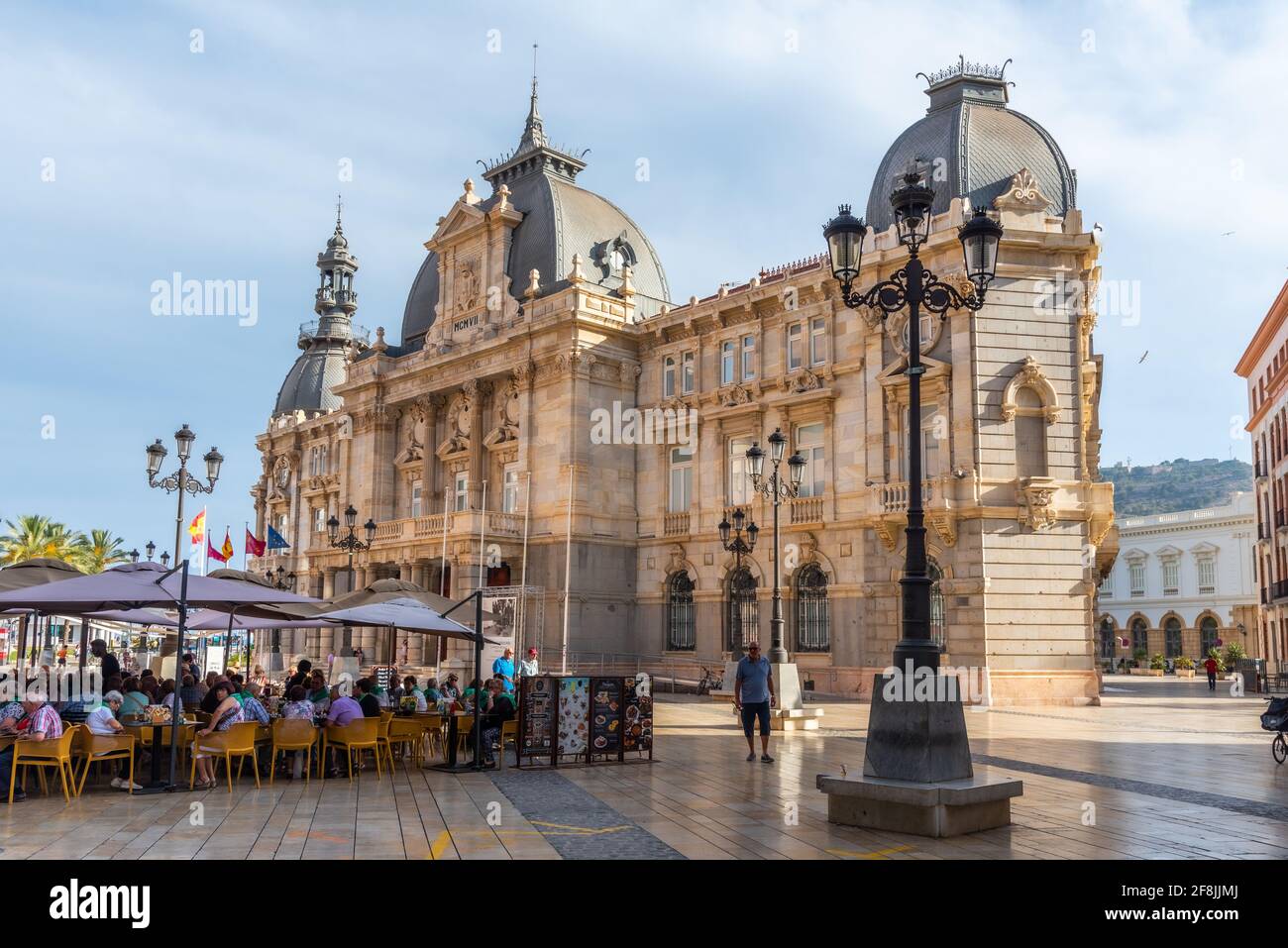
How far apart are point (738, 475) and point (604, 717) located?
830 inches

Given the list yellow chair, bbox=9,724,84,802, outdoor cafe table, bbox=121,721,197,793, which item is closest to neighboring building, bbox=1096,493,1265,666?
outdoor cafe table, bbox=121,721,197,793

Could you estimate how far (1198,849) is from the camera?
9.55 m

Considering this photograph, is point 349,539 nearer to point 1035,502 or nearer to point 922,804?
point 1035,502

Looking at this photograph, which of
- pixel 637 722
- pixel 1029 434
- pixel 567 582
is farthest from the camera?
pixel 567 582

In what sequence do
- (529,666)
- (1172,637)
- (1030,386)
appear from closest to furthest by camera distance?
(529,666)
(1030,386)
(1172,637)

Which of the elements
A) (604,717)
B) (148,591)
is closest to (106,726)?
(148,591)

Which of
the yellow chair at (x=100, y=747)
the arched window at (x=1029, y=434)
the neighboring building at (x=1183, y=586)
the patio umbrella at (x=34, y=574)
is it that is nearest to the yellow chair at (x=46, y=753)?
the yellow chair at (x=100, y=747)

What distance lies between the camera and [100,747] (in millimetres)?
12977

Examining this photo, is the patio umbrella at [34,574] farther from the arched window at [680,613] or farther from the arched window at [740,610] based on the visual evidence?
the arched window at [680,613]

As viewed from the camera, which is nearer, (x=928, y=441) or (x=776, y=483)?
(x=776, y=483)

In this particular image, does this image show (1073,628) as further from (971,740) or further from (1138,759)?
(1138,759)

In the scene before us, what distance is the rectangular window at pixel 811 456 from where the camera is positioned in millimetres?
35088
